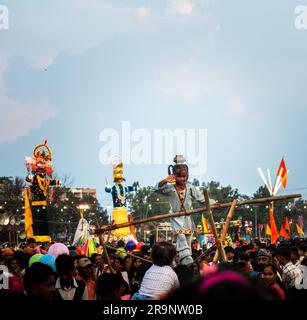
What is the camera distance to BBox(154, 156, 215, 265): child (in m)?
10.3

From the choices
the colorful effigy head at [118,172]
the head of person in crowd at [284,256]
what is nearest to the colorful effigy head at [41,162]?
the colorful effigy head at [118,172]

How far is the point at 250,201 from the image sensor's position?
7.99m

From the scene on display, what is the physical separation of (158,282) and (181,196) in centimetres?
395

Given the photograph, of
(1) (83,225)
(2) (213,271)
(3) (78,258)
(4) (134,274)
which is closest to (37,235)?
(1) (83,225)

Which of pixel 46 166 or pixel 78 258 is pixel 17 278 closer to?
pixel 78 258

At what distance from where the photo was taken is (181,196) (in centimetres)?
1049

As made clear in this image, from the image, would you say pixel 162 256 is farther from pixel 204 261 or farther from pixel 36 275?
pixel 204 261

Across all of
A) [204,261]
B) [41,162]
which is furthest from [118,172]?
[204,261]

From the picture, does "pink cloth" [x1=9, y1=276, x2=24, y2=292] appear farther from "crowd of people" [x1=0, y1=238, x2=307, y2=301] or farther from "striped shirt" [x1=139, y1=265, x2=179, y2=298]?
"striped shirt" [x1=139, y1=265, x2=179, y2=298]

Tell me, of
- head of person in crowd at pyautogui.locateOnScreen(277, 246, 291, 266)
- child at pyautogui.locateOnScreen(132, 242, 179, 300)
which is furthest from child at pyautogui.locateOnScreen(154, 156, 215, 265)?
child at pyautogui.locateOnScreen(132, 242, 179, 300)

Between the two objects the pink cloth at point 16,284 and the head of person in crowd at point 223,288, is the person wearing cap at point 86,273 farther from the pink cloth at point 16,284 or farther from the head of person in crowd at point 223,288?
the head of person in crowd at point 223,288

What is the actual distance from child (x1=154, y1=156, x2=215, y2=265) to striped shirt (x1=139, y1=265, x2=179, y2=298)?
3464 millimetres

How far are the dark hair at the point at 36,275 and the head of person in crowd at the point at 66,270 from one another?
1.64 m
